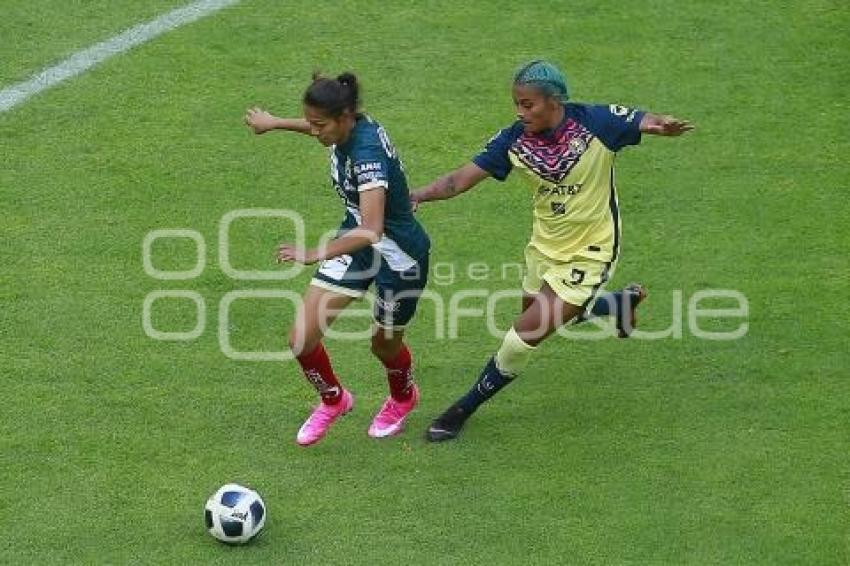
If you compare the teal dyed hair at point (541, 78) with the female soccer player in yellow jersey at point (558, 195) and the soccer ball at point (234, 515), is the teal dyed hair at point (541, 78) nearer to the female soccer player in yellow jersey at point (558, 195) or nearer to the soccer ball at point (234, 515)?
the female soccer player in yellow jersey at point (558, 195)

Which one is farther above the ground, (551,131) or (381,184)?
(551,131)

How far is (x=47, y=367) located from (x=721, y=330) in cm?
355

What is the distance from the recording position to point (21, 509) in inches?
305

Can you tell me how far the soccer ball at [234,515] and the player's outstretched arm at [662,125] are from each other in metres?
2.48

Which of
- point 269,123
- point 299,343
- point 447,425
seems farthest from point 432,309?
point 269,123

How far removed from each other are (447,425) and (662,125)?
1780mm

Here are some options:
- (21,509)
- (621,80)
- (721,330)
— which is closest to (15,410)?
(21,509)

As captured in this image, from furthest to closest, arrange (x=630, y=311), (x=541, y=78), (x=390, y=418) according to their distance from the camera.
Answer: (x=630, y=311), (x=390, y=418), (x=541, y=78)

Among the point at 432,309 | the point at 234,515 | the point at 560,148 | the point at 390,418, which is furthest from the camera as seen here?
the point at 432,309

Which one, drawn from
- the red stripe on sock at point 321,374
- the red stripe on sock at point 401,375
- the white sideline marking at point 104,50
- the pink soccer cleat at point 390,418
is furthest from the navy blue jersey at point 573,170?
the white sideline marking at point 104,50

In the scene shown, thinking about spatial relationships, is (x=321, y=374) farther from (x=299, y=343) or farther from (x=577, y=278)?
(x=577, y=278)

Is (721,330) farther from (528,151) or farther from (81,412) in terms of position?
(81,412)

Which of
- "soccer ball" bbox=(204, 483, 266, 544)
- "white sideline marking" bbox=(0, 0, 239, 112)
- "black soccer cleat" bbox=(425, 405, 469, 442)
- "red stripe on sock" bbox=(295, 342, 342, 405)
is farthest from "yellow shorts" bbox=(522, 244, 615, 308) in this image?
"white sideline marking" bbox=(0, 0, 239, 112)

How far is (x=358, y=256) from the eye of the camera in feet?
26.8
